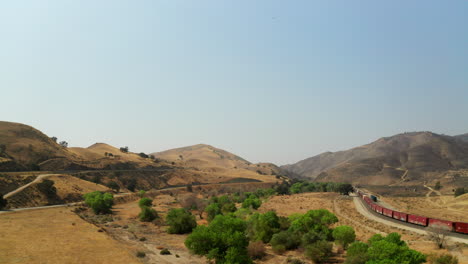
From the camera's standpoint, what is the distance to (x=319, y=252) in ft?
103

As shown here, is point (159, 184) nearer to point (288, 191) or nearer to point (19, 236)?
point (288, 191)

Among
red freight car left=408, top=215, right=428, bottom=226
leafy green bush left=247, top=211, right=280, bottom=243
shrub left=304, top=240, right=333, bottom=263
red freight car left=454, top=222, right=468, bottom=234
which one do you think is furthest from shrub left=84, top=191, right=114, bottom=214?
red freight car left=454, top=222, right=468, bottom=234

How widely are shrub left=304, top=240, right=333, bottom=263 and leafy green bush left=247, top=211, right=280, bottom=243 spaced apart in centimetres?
904

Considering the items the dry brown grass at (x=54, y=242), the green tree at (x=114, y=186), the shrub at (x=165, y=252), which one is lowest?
the shrub at (x=165, y=252)

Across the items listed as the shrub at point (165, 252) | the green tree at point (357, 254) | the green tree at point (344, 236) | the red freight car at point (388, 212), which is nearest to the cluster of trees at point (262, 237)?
the green tree at point (344, 236)

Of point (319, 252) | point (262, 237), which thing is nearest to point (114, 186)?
point (262, 237)

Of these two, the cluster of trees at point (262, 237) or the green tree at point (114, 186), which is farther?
the green tree at point (114, 186)

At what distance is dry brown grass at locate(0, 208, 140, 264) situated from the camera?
2986 centimetres

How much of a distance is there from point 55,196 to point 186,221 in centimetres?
4131

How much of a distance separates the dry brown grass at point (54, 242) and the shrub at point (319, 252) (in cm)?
1863

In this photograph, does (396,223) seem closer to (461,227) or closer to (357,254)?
(461,227)

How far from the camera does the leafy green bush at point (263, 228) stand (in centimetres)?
4072

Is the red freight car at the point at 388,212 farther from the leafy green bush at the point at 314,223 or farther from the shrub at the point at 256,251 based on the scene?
the shrub at the point at 256,251

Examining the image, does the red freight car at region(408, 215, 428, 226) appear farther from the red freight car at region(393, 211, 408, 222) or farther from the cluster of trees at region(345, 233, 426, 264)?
the cluster of trees at region(345, 233, 426, 264)
